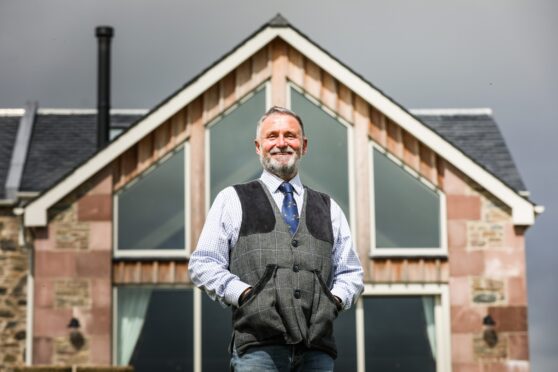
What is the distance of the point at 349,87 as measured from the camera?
17.6 metres

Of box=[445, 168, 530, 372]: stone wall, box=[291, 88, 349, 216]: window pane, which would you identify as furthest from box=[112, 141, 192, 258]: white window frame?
box=[445, 168, 530, 372]: stone wall

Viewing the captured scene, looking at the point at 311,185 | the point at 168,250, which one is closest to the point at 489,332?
the point at 311,185

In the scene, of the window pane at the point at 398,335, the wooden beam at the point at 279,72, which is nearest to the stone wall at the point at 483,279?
the window pane at the point at 398,335

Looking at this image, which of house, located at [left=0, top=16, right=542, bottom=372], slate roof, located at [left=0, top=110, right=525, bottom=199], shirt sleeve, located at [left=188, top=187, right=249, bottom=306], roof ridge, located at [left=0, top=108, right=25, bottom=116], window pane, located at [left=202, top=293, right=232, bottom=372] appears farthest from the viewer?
roof ridge, located at [left=0, top=108, right=25, bottom=116]

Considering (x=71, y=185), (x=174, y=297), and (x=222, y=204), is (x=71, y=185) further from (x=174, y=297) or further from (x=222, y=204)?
(x=222, y=204)

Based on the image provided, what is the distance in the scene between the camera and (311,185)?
17.2 metres

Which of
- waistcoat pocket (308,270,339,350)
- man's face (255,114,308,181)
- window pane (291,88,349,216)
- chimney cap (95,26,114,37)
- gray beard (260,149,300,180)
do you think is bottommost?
waistcoat pocket (308,270,339,350)

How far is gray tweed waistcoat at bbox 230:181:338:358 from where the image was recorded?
504 centimetres

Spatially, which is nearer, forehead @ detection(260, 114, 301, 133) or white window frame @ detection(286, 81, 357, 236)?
forehead @ detection(260, 114, 301, 133)

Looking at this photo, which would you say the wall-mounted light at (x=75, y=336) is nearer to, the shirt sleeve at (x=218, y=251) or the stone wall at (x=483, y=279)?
the stone wall at (x=483, y=279)

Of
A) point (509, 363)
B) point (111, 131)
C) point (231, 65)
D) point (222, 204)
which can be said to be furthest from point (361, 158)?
point (222, 204)

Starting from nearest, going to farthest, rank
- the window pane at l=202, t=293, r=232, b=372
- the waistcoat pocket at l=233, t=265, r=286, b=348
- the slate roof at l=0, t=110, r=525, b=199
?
the waistcoat pocket at l=233, t=265, r=286, b=348, the window pane at l=202, t=293, r=232, b=372, the slate roof at l=0, t=110, r=525, b=199

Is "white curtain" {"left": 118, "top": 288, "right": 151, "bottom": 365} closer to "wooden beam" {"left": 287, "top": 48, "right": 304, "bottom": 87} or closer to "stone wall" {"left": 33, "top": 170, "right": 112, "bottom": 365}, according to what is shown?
"stone wall" {"left": 33, "top": 170, "right": 112, "bottom": 365}

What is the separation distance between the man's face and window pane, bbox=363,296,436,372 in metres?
11.9
